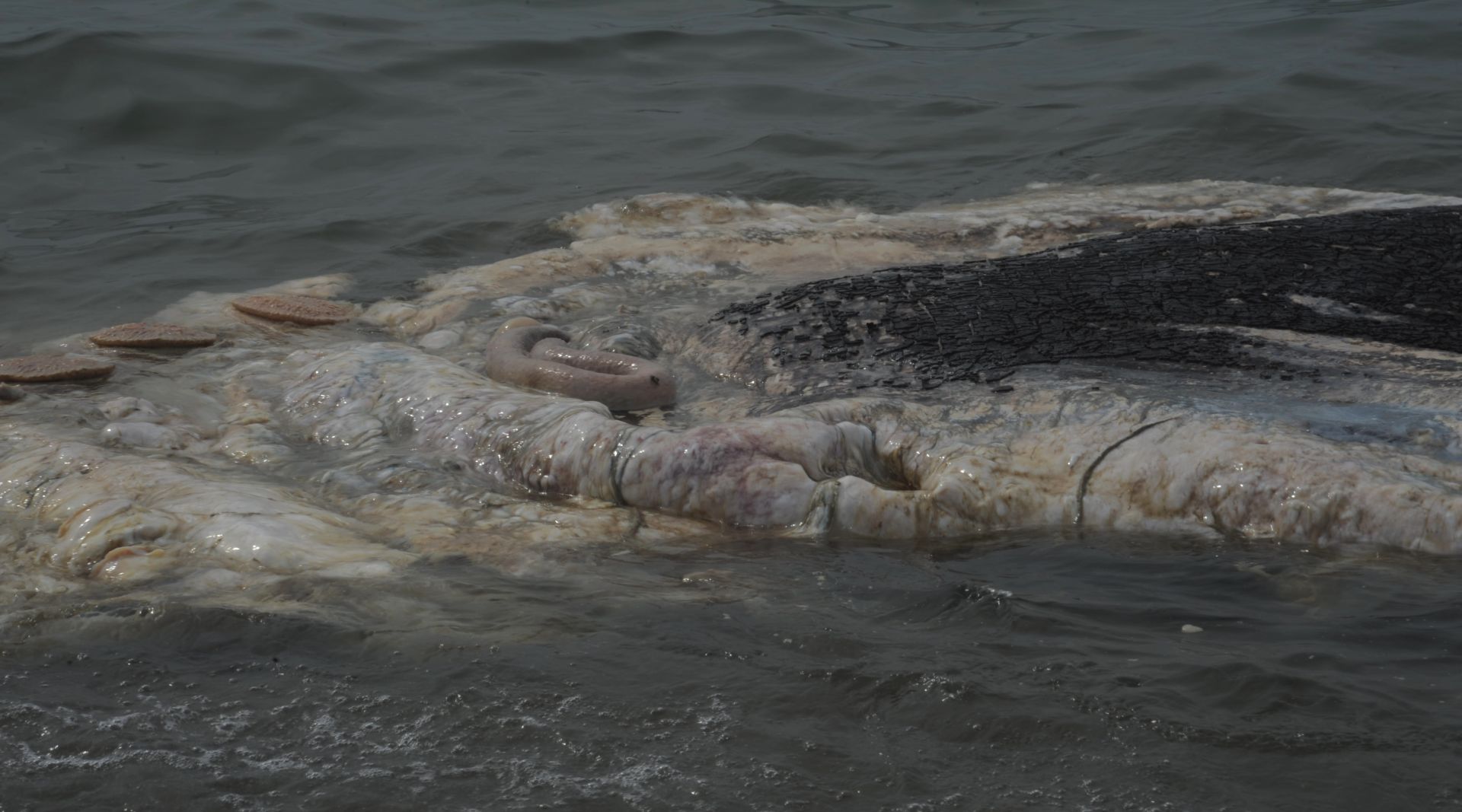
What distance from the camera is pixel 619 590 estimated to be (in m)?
3.76

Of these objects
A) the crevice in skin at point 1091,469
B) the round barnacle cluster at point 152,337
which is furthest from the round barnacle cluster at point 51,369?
the crevice in skin at point 1091,469

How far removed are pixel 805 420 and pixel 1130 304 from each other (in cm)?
152

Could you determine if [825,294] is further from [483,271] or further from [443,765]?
[443,765]

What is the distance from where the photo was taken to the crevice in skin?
4.17 meters

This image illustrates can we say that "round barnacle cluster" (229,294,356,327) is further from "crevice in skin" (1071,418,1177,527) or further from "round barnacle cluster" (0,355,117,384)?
"crevice in skin" (1071,418,1177,527)

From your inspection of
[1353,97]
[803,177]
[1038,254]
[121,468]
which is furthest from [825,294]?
[1353,97]

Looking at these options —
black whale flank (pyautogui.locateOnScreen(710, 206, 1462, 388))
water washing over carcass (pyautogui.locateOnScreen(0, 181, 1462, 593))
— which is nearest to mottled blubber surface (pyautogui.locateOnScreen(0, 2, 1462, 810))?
water washing over carcass (pyautogui.locateOnScreen(0, 181, 1462, 593))

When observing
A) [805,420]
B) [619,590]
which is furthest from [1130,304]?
[619,590]

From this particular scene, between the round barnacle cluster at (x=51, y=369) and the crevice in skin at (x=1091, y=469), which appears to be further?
the round barnacle cluster at (x=51, y=369)

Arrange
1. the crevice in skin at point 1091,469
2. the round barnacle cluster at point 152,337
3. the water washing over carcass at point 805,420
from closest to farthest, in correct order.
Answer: the water washing over carcass at point 805,420
the crevice in skin at point 1091,469
the round barnacle cluster at point 152,337

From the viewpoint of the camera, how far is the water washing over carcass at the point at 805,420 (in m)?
4.03

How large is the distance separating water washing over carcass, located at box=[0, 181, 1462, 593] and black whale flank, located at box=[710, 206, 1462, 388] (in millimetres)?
16

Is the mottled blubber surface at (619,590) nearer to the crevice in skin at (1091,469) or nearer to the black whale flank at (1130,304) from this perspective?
the crevice in skin at (1091,469)

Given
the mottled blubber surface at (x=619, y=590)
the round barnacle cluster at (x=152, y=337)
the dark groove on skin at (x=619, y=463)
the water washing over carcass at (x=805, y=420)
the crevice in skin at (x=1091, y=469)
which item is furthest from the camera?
the round barnacle cluster at (x=152, y=337)
